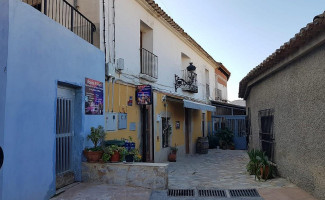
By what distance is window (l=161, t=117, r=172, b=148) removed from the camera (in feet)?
39.9

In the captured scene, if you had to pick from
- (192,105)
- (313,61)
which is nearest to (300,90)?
(313,61)

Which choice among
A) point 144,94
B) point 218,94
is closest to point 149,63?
point 144,94

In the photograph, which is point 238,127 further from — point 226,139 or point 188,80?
point 188,80

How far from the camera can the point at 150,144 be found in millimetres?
10773

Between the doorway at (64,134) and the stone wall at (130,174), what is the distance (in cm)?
48

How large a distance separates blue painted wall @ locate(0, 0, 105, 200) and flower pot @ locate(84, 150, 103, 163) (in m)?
1.06

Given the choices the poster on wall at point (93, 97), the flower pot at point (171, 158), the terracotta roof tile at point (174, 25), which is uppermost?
the terracotta roof tile at point (174, 25)

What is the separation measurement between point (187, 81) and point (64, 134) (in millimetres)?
10200

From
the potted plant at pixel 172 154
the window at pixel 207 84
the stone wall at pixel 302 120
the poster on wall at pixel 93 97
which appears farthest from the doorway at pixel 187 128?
the poster on wall at pixel 93 97

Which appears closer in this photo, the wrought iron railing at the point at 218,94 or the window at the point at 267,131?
the window at the point at 267,131

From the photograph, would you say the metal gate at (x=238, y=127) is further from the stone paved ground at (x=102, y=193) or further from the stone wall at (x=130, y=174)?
the stone paved ground at (x=102, y=193)

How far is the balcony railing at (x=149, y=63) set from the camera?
1027cm

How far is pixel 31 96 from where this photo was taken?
15.2 feet

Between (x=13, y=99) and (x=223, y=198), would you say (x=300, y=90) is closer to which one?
(x=223, y=198)
